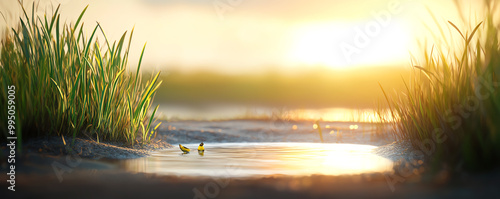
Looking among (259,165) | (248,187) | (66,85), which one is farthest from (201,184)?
(66,85)

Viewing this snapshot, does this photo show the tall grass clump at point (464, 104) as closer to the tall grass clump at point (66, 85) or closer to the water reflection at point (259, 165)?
the water reflection at point (259, 165)

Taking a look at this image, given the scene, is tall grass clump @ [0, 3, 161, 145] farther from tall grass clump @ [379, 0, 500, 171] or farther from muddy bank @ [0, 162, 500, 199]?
tall grass clump @ [379, 0, 500, 171]

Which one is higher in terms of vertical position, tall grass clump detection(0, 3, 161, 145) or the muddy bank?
tall grass clump detection(0, 3, 161, 145)

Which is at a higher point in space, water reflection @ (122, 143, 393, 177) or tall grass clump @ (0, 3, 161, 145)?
tall grass clump @ (0, 3, 161, 145)

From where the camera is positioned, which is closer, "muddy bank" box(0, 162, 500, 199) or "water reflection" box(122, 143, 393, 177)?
"muddy bank" box(0, 162, 500, 199)

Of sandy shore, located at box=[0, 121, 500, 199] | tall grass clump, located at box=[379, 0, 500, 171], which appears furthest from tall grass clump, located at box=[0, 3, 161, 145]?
tall grass clump, located at box=[379, 0, 500, 171]

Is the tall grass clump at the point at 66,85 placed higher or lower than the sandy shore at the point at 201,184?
higher

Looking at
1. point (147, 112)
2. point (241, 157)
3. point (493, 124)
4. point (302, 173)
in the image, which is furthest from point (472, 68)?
point (147, 112)

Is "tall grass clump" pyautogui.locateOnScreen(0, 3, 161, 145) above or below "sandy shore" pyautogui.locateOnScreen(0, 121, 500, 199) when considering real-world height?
above

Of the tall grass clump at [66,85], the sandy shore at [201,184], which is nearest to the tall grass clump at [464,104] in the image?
the sandy shore at [201,184]
